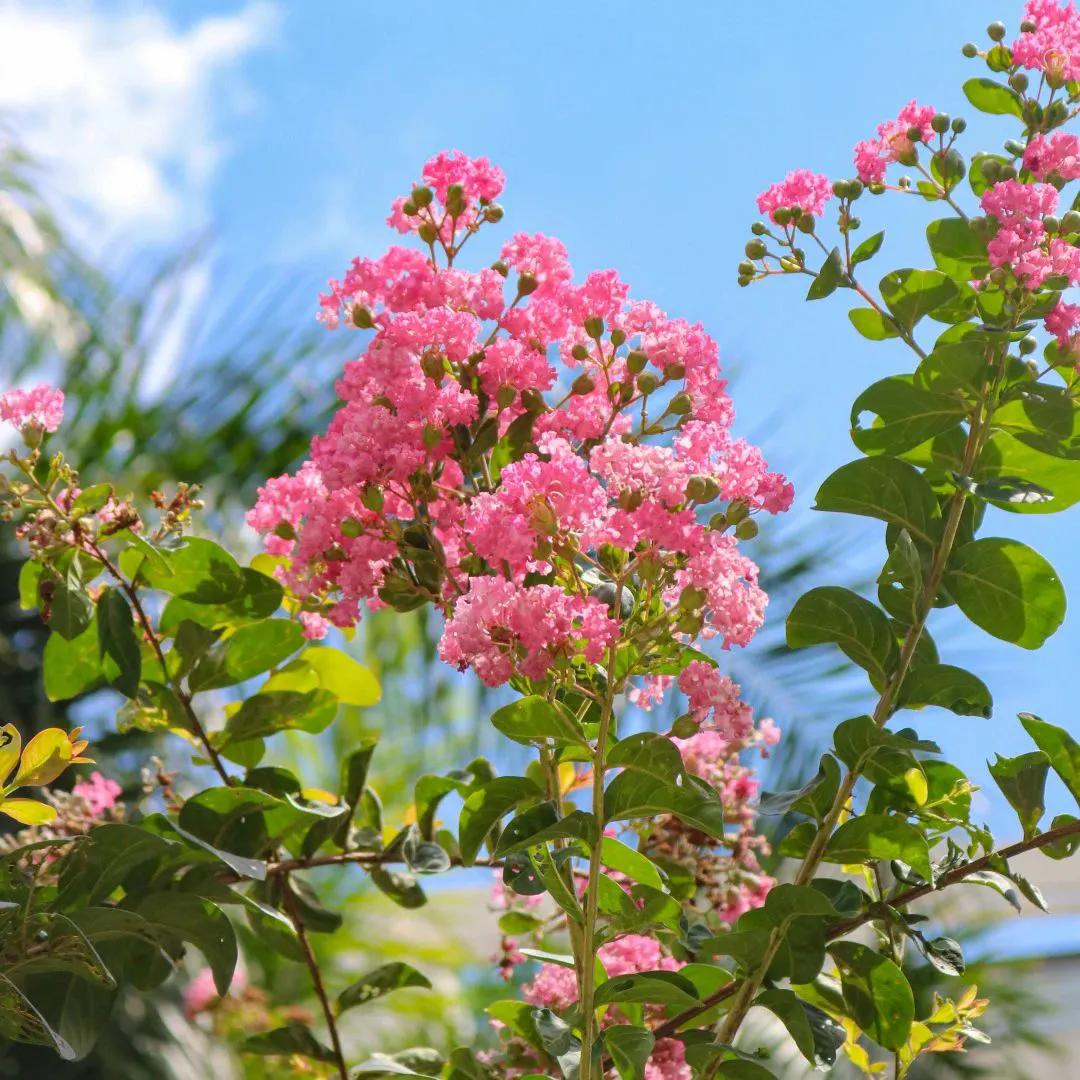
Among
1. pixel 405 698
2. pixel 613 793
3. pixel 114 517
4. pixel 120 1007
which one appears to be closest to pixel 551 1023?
pixel 613 793

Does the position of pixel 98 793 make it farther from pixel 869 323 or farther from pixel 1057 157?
pixel 1057 157

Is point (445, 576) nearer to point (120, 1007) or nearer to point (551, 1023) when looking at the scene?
point (551, 1023)

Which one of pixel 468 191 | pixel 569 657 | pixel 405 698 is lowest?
pixel 569 657

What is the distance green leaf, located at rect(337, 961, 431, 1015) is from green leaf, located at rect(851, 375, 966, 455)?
0.37 m

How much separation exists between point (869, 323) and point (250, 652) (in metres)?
0.35

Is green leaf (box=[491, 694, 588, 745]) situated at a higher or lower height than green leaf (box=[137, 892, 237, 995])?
higher

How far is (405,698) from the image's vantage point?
2.73m

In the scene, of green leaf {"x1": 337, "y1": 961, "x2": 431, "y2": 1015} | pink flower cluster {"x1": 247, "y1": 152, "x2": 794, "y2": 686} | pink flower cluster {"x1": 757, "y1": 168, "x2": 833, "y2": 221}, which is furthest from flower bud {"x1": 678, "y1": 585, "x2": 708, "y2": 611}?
green leaf {"x1": 337, "y1": 961, "x2": 431, "y2": 1015}

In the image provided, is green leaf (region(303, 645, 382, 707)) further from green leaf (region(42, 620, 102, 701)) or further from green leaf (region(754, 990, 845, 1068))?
green leaf (region(754, 990, 845, 1068))

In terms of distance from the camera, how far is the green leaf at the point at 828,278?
2.05 ft

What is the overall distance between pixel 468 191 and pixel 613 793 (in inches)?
12.3

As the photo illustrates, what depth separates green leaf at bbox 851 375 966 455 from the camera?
60 cm

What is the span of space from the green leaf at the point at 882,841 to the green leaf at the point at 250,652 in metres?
0.30

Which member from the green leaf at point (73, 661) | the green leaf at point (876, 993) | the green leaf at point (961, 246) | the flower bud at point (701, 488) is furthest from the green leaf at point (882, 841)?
the green leaf at point (73, 661)
